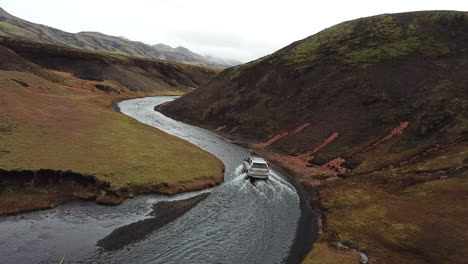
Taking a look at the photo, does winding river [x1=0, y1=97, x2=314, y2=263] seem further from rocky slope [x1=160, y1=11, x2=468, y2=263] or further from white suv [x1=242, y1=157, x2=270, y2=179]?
rocky slope [x1=160, y1=11, x2=468, y2=263]

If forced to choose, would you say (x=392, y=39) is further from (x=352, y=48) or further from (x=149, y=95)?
(x=149, y=95)

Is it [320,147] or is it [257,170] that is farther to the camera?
[320,147]

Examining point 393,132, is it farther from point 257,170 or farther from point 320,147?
point 257,170

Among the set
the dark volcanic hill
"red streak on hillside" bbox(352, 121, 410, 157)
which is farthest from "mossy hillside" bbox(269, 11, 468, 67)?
"red streak on hillside" bbox(352, 121, 410, 157)

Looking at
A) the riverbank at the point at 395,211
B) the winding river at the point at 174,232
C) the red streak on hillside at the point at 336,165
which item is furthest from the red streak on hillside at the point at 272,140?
the winding river at the point at 174,232

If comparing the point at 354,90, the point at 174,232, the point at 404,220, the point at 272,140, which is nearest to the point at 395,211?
the point at 404,220

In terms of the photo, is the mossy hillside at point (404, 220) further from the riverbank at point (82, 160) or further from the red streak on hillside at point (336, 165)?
the riverbank at point (82, 160)
